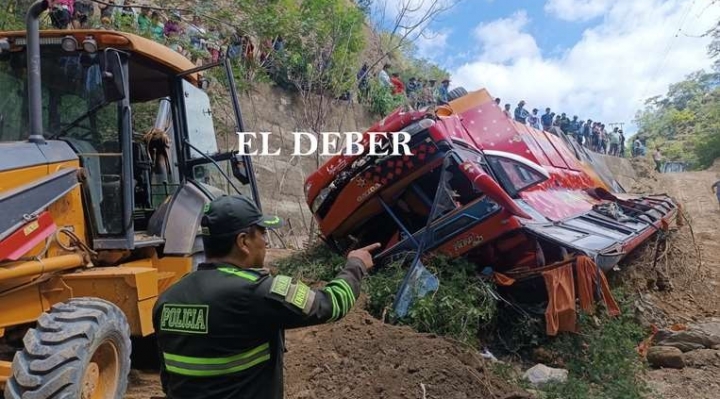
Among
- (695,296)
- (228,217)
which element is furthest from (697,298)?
(228,217)

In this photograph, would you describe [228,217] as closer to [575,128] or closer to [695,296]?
[695,296]

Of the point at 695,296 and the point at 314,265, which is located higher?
the point at 314,265

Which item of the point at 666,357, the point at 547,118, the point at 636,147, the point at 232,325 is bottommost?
the point at 666,357

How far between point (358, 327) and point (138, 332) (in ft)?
5.70

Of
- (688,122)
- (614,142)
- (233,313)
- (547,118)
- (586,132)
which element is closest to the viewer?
(233,313)

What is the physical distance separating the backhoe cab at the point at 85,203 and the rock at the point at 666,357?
4.11 metres

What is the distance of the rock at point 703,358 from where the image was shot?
5.51m

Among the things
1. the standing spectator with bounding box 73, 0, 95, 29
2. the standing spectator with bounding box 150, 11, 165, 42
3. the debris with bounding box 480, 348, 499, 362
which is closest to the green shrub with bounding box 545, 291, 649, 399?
the debris with bounding box 480, 348, 499, 362

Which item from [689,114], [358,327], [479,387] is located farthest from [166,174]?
[689,114]

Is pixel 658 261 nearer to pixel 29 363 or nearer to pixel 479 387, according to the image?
pixel 479 387

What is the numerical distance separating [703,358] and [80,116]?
5.75 m

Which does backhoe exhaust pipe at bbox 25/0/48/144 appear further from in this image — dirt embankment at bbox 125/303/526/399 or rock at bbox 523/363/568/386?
rock at bbox 523/363/568/386

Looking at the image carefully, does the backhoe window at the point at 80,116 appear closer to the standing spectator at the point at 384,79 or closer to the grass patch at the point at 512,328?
the grass patch at the point at 512,328

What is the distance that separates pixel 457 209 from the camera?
5.75m
